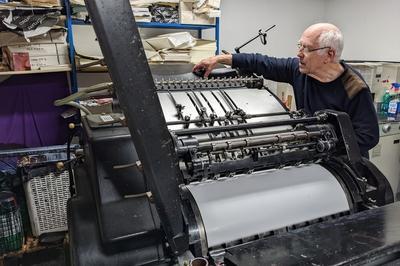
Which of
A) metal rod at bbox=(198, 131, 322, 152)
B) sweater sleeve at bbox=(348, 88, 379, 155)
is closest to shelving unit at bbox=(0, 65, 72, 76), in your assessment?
metal rod at bbox=(198, 131, 322, 152)

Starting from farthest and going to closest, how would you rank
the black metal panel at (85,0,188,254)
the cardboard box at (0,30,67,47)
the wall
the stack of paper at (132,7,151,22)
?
the wall → the stack of paper at (132,7,151,22) → the cardboard box at (0,30,67,47) → the black metal panel at (85,0,188,254)

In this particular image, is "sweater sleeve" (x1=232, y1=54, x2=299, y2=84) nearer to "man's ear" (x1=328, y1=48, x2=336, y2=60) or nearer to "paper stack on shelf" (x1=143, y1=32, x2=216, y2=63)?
"man's ear" (x1=328, y1=48, x2=336, y2=60)

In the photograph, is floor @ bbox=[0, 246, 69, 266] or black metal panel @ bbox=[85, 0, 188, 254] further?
floor @ bbox=[0, 246, 69, 266]

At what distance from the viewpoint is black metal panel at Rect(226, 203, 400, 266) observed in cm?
80

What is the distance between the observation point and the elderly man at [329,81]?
1.69 metres

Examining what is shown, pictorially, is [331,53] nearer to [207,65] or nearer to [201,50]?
[207,65]

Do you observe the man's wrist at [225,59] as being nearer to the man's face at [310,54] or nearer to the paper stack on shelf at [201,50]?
the man's face at [310,54]

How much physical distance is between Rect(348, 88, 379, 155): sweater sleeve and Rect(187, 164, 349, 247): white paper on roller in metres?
0.56

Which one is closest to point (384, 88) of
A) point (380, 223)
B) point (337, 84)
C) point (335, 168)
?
point (337, 84)

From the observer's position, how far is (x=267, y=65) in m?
2.08

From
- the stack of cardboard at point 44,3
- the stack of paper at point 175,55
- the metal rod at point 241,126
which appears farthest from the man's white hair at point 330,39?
the stack of cardboard at point 44,3

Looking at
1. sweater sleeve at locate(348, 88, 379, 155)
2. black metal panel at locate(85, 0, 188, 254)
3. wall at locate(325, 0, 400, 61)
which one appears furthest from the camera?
wall at locate(325, 0, 400, 61)

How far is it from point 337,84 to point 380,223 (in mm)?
1017

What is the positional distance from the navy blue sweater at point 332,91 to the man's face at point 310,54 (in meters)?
0.12
